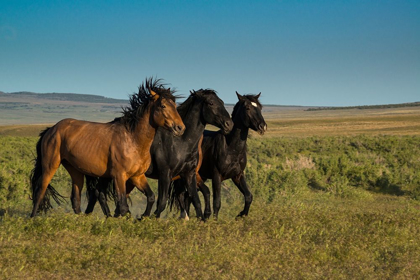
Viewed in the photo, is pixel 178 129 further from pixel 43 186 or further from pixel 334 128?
pixel 334 128

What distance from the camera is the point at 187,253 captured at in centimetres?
650

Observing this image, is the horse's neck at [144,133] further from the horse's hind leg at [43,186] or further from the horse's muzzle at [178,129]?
the horse's hind leg at [43,186]

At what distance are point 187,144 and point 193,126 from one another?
0.35 meters

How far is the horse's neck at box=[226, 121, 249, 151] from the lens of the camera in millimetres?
9617

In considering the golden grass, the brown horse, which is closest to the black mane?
the brown horse

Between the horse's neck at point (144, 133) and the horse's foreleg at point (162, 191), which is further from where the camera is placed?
the horse's foreleg at point (162, 191)

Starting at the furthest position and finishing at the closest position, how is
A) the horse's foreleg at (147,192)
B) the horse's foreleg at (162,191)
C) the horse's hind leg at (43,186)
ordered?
the horse's hind leg at (43,186), the horse's foreleg at (162,191), the horse's foreleg at (147,192)

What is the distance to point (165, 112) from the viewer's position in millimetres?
8273

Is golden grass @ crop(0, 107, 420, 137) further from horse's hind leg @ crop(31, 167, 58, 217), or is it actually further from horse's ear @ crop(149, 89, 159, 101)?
horse's ear @ crop(149, 89, 159, 101)

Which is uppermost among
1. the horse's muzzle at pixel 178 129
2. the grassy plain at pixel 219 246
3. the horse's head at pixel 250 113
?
the horse's head at pixel 250 113

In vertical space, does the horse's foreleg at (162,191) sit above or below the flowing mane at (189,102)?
below

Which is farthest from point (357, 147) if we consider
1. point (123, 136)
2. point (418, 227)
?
point (123, 136)

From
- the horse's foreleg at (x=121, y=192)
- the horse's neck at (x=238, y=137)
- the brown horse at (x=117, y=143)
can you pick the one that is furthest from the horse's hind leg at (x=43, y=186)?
the horse's neck at (x=238, y=137)

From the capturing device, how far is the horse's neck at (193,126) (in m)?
8.87
